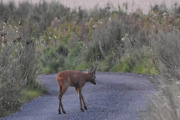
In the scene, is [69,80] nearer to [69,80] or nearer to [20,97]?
[69,80]

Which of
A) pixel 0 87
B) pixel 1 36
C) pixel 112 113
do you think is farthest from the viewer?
pixel 1 36

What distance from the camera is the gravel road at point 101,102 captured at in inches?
428

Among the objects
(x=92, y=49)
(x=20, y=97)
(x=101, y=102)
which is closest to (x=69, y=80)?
(x=101, y=102)

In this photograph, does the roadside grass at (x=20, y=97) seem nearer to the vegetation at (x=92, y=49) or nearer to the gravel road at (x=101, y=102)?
the vegetation at (x=92, y=49)

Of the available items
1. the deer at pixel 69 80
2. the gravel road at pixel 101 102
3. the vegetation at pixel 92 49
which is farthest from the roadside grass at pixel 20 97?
the deer at pixel 69 80

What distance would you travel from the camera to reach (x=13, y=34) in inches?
555

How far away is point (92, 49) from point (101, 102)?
11435 mm

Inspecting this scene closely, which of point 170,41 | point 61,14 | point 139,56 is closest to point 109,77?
point 139,56

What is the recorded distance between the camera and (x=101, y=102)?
41.7 ft

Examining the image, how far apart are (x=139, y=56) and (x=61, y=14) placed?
62.9 ft

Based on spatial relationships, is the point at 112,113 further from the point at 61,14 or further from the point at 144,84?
the point at 61,14

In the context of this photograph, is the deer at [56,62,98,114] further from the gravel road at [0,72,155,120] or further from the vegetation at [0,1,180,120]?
the vegetation at [0,1,180,120]

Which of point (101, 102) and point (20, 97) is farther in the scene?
point (20, 97)

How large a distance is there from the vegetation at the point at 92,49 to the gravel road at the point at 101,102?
58 cm
